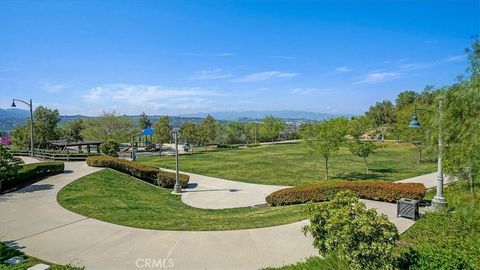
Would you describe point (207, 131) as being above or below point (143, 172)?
above

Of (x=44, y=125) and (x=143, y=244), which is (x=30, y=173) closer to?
(x=143, y=244)

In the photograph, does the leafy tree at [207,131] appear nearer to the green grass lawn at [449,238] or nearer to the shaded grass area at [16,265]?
the green grass lawn at [449,238]

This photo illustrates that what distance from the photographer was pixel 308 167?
29.5 m

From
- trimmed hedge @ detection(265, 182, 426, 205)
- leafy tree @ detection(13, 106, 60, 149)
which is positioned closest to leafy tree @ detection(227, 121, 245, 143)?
leafy tree @ detection(13, 106, 60, 149)

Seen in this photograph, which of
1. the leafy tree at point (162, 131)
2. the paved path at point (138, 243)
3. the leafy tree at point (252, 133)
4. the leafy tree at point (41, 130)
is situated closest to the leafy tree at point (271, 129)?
the leafy tree at point (252, 133)

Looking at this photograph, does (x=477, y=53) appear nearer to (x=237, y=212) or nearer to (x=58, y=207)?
(x=237, y=212)

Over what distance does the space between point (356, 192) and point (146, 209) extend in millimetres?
9713

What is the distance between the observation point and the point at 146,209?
13406 mm

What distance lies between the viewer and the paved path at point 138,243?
25.2ft

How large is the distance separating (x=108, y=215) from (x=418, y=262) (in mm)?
10012

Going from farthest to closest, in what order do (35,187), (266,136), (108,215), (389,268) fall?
(266,136) → (35,187) → (108,215) → (389,268)

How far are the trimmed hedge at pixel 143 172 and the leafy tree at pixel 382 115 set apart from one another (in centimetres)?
5671

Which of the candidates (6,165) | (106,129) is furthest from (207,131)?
(6,165)

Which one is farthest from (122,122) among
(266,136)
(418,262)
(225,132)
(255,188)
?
(418,262)
